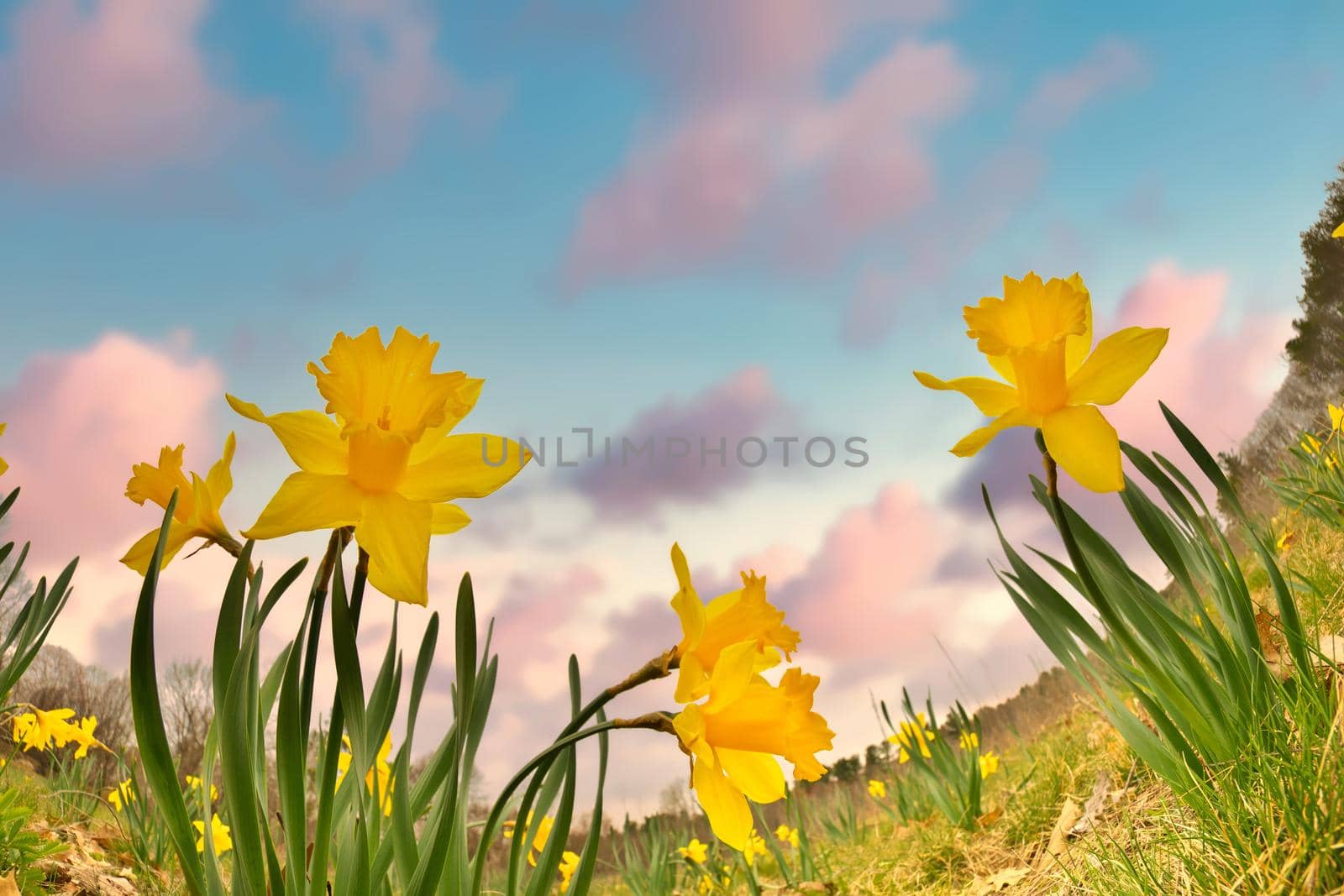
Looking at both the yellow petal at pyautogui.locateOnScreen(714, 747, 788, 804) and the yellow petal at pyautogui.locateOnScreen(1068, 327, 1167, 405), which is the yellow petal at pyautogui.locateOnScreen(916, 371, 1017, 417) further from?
the yellow petal at pyautogui.locateOnScreen(714, 747, 788, 804)

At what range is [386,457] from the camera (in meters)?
1.15

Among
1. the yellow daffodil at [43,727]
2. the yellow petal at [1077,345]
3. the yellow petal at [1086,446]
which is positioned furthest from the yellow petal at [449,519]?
the yellow daffodil at [43,727]

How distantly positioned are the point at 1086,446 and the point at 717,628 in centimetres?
72

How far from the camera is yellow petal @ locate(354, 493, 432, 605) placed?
1.09 meters

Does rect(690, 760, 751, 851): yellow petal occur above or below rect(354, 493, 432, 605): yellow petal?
below

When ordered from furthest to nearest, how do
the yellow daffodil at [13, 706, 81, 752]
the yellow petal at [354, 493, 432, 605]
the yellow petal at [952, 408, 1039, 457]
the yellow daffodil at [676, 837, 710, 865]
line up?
the yellow daffodil at [676, 837, 710, 865] < the yellow daffodil at [13, 706, 81, 752] < the yellow petal at [952, 408, 1039, 457] < the yellow petal at [354, 493, 432, 605]

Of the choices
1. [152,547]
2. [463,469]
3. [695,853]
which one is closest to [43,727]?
[152,547]

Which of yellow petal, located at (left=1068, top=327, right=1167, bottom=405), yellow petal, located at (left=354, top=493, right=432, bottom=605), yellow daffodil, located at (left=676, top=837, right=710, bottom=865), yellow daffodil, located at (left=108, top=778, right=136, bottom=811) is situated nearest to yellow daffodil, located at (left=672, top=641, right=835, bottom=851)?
yellow petal, located at (left=354, top=493, right=432, bottom=605)

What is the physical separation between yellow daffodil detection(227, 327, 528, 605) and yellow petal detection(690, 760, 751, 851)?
424mm

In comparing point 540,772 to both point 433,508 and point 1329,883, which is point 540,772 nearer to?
point 433,508

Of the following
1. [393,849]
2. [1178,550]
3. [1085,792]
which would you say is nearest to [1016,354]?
[1178,550]

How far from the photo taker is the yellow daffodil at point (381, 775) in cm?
144

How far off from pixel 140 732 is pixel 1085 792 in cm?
286

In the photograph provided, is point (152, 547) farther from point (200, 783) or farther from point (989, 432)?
point (200, 783)
